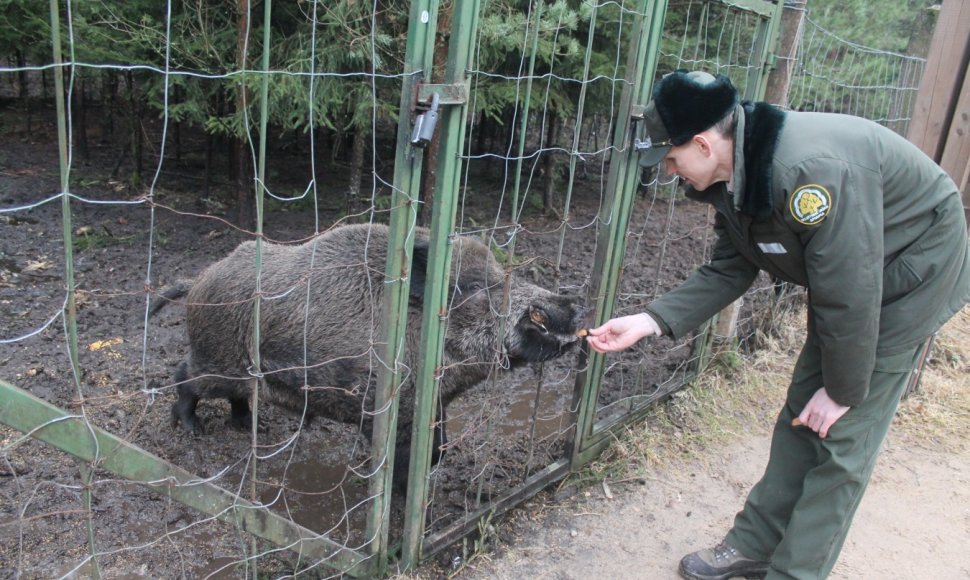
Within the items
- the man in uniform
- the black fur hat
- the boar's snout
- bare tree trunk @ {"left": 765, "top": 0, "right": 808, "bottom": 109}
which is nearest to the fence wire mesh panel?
bare tree trunk @ {"left": 765, "top": 0, "right": 808, "bottom": 109}

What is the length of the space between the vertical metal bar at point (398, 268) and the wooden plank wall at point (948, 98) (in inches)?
161

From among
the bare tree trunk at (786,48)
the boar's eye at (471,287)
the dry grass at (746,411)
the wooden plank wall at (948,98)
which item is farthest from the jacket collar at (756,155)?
the wooden plank wall at (948,98)

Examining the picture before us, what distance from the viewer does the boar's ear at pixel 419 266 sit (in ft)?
11.7

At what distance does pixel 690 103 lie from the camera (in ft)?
7.53

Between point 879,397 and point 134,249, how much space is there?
635cm

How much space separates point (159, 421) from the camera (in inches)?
178

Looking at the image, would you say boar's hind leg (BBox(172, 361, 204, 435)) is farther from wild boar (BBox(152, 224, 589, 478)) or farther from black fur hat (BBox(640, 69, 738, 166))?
black fur hat (BBox(640, 69, 738, 166))

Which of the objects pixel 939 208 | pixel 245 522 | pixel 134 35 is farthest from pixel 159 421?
pixel 939 208

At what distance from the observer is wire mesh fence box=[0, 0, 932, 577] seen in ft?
8.59

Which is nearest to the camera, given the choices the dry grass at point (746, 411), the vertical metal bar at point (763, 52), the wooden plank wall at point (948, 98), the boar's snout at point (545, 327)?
the boar's snout at point (545, 327)

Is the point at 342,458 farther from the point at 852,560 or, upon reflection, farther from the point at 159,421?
the point at 852,560

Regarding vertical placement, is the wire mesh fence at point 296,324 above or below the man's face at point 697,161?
below

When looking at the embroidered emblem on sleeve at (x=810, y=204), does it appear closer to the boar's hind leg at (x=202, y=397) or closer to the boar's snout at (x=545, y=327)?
the boar's snout at (x=545, y=327)

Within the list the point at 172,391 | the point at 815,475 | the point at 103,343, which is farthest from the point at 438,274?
the point at 103,343
